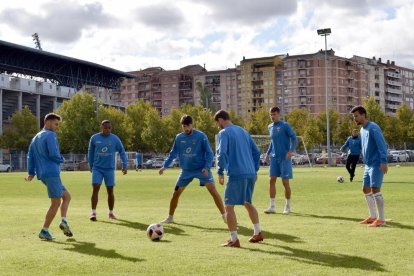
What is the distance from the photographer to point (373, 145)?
11781 mm

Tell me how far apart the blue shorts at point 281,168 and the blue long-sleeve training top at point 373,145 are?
9.60 ft

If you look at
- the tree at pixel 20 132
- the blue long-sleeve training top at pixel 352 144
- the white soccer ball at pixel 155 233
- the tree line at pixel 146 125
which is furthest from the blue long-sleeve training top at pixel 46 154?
the tree at pixel 20 132

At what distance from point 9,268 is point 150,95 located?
550 feet

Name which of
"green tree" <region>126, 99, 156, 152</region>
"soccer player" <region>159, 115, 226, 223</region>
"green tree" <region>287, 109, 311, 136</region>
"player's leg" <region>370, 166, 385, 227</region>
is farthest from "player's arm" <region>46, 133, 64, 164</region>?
"green tree" <region>287, 109, 311, 136</region>

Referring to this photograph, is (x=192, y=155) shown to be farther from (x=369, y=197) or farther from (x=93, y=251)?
(x=93, y=251)

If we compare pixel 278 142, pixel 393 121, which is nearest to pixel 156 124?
pixel 393 121

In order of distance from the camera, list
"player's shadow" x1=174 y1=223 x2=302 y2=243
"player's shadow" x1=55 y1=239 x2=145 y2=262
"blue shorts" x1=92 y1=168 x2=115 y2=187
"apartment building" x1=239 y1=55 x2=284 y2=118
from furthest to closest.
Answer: "apartment building" x1=239 y1=55 x2=284 y2=118, "blue shorts" x1=92 y1=168 x2=115 y2=187, "player's shadow" x1=174 y1=223 x2=302 y2=243, "player's shadow" x1=55 y1=239 x2=145 y2=262

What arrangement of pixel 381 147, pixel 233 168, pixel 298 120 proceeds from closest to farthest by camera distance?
pixel 233 168 → pixel 381 147 → pixel 298 120

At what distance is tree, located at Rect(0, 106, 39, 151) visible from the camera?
8081 cm

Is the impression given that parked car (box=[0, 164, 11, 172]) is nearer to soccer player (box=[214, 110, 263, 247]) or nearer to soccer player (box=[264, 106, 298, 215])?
soccer player (box=[264, 106, 298, 215])

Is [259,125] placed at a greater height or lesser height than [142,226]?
greater

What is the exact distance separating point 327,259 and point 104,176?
713 centimetres

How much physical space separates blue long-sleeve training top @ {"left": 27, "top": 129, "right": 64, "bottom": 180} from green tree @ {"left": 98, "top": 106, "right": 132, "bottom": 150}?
236ft

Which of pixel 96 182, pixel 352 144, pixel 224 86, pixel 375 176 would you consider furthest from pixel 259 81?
pixel 375 176
